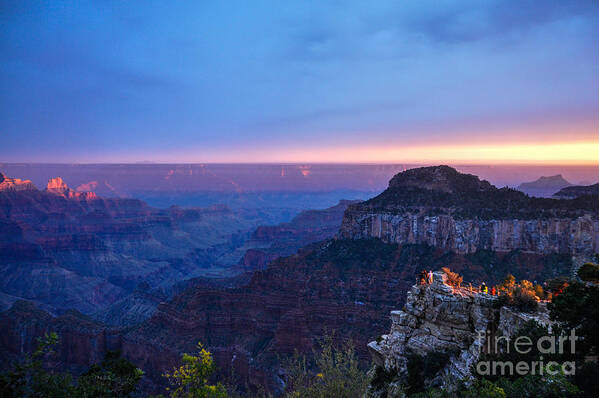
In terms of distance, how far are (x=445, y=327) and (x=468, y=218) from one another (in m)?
31.4

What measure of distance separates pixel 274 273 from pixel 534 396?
48.5 m

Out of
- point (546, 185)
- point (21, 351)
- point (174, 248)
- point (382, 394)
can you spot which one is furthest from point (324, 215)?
point (382, 394)

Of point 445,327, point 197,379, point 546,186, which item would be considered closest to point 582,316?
point 445,327

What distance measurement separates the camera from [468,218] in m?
45.0

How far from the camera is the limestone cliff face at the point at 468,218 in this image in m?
38.7

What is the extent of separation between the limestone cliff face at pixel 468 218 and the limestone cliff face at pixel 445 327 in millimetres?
27826

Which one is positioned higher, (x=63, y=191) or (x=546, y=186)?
(x=546, y=186)

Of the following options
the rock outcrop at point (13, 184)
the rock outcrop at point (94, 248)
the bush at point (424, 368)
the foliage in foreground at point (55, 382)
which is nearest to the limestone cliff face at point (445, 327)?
the bush at point (424, 368)

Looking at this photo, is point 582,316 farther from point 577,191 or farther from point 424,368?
point 577,191

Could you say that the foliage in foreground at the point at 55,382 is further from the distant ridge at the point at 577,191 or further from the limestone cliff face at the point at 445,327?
the distant ridge at the point at 577,191

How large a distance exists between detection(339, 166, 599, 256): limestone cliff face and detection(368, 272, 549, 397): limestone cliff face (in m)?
27.8

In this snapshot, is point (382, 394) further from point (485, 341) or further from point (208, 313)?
point (208, 313)

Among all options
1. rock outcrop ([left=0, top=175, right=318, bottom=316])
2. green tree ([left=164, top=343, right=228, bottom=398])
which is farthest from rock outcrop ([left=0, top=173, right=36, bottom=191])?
green tree ([left=164, top=343, right=228, bottom=398])

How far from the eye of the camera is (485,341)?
15883 millimetres
